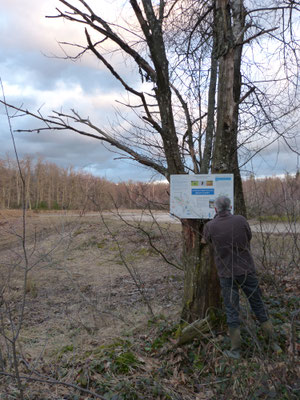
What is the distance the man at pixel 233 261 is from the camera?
3.76 m

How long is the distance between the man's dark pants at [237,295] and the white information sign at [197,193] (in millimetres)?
837

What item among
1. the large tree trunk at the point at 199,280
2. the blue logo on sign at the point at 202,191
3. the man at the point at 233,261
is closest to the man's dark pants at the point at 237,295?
the man at the point at 233,261

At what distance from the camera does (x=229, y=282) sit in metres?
3.81

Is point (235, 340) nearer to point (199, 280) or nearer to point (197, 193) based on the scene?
point (199, 280)

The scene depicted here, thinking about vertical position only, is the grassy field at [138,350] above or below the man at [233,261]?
below

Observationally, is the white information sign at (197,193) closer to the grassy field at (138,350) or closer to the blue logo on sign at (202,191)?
the blue logo on sign at (202,191)

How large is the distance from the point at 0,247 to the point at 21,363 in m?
14.3

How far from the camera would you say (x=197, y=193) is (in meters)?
4.13

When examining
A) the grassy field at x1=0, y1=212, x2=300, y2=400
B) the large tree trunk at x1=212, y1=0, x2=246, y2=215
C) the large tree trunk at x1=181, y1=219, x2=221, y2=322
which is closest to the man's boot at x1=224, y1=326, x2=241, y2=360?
the grassy field at x1=0, y1=212, x2=300, y2=400

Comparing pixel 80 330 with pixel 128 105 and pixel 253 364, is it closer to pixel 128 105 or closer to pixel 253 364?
pixel 253 364

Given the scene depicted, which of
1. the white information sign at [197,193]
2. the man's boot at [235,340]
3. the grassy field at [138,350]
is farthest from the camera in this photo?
the white information sign at [197,193]

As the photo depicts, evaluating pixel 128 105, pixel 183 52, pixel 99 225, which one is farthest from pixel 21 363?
pixel 99 225

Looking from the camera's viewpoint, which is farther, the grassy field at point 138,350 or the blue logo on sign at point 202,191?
the blue logo on sign at point 202,191

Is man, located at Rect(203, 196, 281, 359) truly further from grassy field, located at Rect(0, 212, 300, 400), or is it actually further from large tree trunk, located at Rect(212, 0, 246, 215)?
large tree trunk, located at Rect(212, 0, 246, 215)
